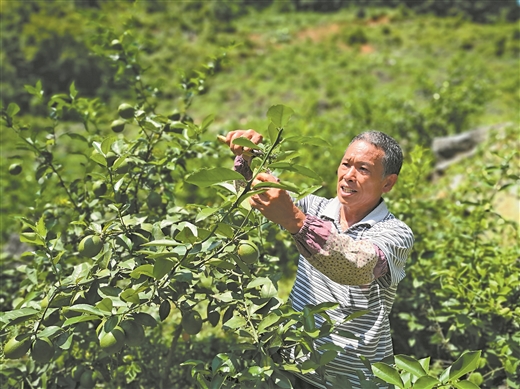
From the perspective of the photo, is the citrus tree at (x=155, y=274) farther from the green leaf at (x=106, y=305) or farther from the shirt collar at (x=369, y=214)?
the shirt collar at (x=369, y=214)

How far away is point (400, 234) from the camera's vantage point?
1071 mm

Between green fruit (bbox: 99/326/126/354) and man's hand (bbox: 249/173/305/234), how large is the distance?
1.14 feet

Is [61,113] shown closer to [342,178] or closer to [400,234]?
[342,178]

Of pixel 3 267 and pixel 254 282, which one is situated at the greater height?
pixel 254 282

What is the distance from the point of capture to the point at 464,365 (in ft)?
2.81

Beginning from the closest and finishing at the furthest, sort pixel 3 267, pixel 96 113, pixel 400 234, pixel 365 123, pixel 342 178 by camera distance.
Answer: pixel 400 234 → pixel 342 178 → pixel 96 113 → pixel 3 267 → pixel 365 123

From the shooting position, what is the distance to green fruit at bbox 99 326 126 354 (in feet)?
3.00

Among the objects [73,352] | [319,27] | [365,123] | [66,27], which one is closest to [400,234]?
[73,352]

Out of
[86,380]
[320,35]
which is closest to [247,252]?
[86,380]

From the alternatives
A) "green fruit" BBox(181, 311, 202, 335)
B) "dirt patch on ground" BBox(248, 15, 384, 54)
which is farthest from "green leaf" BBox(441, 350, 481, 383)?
"dirt patch on ground" BBox(248, 15, 384, 54)

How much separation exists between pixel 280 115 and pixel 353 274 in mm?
330

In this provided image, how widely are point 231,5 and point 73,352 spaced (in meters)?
25.8

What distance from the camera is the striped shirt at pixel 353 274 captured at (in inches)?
35.6

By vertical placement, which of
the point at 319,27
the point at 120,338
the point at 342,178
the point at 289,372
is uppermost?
the point at 342,178
